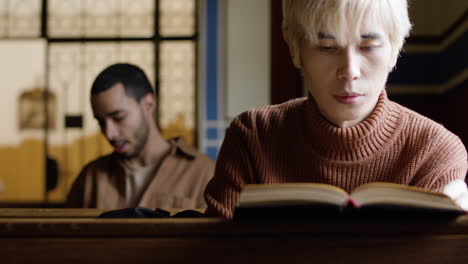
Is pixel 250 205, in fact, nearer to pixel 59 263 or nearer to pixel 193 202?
pixel 59 263

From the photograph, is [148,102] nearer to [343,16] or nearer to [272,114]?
[272,114]

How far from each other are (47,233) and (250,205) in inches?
11.4

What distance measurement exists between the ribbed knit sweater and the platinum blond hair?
0.47 feet

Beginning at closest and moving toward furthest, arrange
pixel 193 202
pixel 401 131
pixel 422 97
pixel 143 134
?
pixel 401 131 → pixel 193 202 → pixel 143 134 → pixel 422 97

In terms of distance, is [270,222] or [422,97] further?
[422,97]

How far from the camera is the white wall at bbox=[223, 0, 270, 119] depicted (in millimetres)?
5332

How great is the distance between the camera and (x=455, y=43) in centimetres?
435

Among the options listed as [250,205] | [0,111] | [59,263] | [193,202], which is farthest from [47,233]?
[0,111]

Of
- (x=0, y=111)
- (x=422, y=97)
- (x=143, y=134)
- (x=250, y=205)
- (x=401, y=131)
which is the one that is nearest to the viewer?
(x=250, y=205)

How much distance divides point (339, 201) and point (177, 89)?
15.6 feet

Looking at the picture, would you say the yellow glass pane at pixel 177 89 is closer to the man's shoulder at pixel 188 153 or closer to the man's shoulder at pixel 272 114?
the man's shoulder at pixel 188 153

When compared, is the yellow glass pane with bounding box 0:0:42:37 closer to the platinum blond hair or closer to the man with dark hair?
the man with dark hair

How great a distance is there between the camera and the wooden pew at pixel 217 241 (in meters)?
0.82

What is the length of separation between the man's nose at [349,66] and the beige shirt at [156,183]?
1.10 meters
